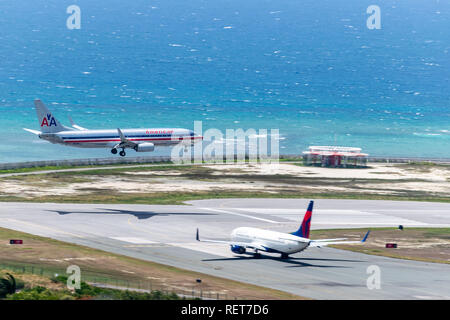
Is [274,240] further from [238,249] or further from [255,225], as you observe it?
[255,225]

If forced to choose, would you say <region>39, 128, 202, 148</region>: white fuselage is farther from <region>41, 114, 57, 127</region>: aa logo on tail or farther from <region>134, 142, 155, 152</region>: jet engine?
<region>41, 114, 57, 127</region>: aa logo on tail

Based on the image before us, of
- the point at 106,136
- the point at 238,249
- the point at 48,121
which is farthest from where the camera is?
the point at 106,136

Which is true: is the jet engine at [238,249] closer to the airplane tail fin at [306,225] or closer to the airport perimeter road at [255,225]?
the airport perimeter road at [255,225]

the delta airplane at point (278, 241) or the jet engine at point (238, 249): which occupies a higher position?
the delta airplane at point (278, 241)

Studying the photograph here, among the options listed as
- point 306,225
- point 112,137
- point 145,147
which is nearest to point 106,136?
point 112,137

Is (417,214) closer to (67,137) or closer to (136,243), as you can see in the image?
(136,243)

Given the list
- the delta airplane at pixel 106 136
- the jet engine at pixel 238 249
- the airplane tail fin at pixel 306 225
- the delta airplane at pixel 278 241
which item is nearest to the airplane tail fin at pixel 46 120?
the delta airplane at pixel 106 136
